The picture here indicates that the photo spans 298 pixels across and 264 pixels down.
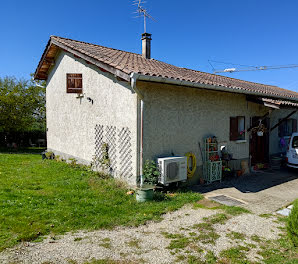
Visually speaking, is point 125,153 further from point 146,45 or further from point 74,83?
point 146,45

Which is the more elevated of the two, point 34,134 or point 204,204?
point 34,134

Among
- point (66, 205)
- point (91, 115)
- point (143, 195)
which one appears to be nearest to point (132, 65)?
point (91, 115)

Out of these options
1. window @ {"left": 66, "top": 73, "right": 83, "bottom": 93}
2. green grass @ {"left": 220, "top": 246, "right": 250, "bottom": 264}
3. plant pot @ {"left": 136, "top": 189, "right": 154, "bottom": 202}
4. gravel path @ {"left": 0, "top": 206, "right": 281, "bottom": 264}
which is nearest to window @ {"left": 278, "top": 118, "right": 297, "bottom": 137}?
gravel path @ {"left": 0, "top": 206, "right": 281, "bottom": 264}

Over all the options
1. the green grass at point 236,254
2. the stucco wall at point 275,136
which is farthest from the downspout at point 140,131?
the stucco wall at point 275,136

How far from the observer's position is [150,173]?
6.88m

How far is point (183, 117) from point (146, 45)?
17.8 ft

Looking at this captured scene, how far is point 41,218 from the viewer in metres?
4.90

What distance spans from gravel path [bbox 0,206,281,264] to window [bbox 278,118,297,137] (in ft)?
29.2

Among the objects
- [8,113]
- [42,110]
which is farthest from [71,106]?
[42,110]

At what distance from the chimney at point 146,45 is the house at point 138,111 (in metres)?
0.05

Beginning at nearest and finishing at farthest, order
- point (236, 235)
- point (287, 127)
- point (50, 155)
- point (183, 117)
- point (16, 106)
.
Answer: point (236, 235) → point (183, 117) → point (50, 155) → point (287, 127) → point (16, 106)

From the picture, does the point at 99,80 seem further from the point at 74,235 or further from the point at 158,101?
the point at 74,235

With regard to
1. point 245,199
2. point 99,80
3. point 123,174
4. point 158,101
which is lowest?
point 245,199

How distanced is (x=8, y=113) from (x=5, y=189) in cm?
1336
